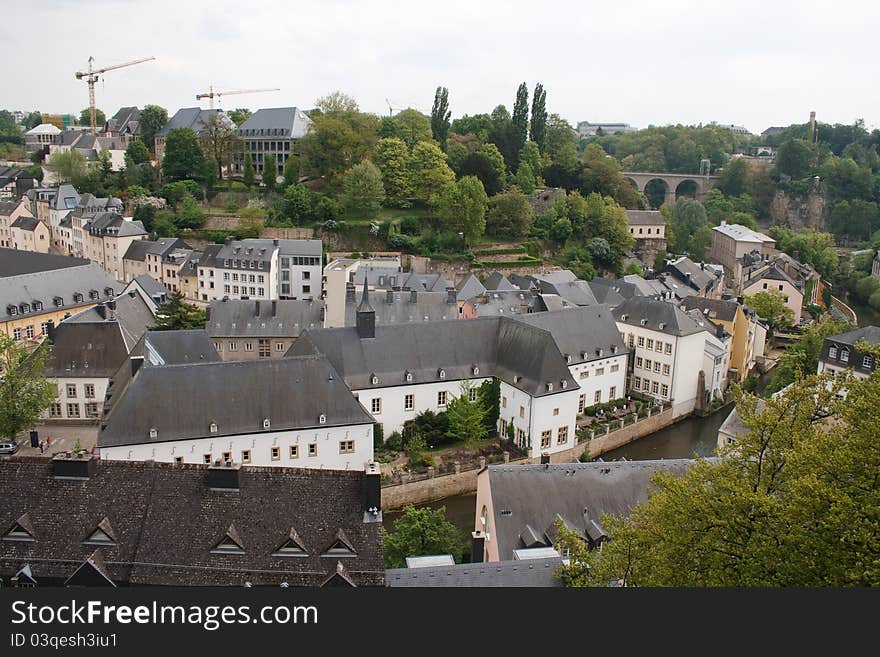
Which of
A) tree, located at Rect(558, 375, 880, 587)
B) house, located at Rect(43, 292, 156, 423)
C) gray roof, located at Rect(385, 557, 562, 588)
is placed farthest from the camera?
house, located at Rect(43, 292, 156, 423)

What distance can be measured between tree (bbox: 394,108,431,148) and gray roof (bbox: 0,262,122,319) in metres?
34.1

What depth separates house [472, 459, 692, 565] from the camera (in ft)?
63.9

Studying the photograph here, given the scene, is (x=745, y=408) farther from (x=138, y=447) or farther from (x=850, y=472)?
(x=138, y=447)

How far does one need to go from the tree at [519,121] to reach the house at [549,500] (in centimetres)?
6066

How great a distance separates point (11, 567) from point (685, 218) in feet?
251

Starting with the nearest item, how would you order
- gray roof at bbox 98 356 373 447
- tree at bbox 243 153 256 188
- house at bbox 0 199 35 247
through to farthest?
gray roof at bbox 98 356 373 447 < tree at bbox 243 153 256 188 < house at bbox 0 199 35 247

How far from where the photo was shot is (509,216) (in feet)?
215

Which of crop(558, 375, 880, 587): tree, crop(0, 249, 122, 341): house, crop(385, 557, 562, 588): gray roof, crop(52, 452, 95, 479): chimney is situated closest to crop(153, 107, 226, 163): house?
crop(0, 249, 122, 341): house

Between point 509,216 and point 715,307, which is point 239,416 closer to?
point 715,307

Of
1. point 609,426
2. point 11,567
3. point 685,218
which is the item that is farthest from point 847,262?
point 11,567

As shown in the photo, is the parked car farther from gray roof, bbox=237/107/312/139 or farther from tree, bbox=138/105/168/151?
tree, bbox=138/105/168/151

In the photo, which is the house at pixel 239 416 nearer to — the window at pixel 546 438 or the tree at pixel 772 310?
the window at pixel 546 438

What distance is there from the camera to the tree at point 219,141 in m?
74.1

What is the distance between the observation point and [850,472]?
10.3 m
